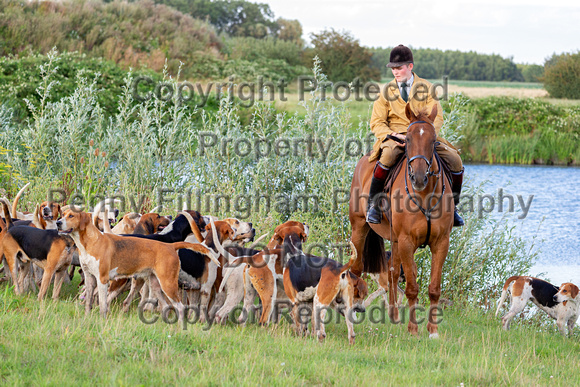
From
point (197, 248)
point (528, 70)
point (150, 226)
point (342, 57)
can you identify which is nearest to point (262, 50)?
point (342, 57)

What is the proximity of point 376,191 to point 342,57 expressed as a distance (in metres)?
27.2

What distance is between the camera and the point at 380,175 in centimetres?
718

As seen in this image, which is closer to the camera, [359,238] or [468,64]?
[359,238]

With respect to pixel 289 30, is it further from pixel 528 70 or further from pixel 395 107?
pixel 395 107

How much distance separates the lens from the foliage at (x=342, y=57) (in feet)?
108

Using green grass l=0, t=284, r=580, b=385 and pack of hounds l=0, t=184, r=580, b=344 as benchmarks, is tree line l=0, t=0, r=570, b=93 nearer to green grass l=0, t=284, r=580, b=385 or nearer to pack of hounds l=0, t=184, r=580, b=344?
pack of hounds l=0, t=184, r=580, b=344

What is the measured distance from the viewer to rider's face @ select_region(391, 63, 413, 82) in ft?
23.6

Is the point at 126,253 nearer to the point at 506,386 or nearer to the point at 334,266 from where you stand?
the point at 334,266

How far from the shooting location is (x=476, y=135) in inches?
980

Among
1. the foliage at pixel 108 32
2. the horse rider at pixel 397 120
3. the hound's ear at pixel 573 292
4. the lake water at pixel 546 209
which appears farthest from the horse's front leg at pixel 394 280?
the foliage at pixel 108 32

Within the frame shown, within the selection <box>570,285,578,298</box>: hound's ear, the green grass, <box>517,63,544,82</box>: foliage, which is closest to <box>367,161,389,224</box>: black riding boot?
the green grass

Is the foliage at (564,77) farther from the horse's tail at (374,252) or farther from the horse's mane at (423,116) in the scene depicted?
the horse's mane at (423,116)

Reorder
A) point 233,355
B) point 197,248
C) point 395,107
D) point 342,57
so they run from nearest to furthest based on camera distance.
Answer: point 233,355
point 197,248
point 395,107
point 342,57

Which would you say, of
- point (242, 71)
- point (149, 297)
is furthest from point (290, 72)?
point (149, 297)
